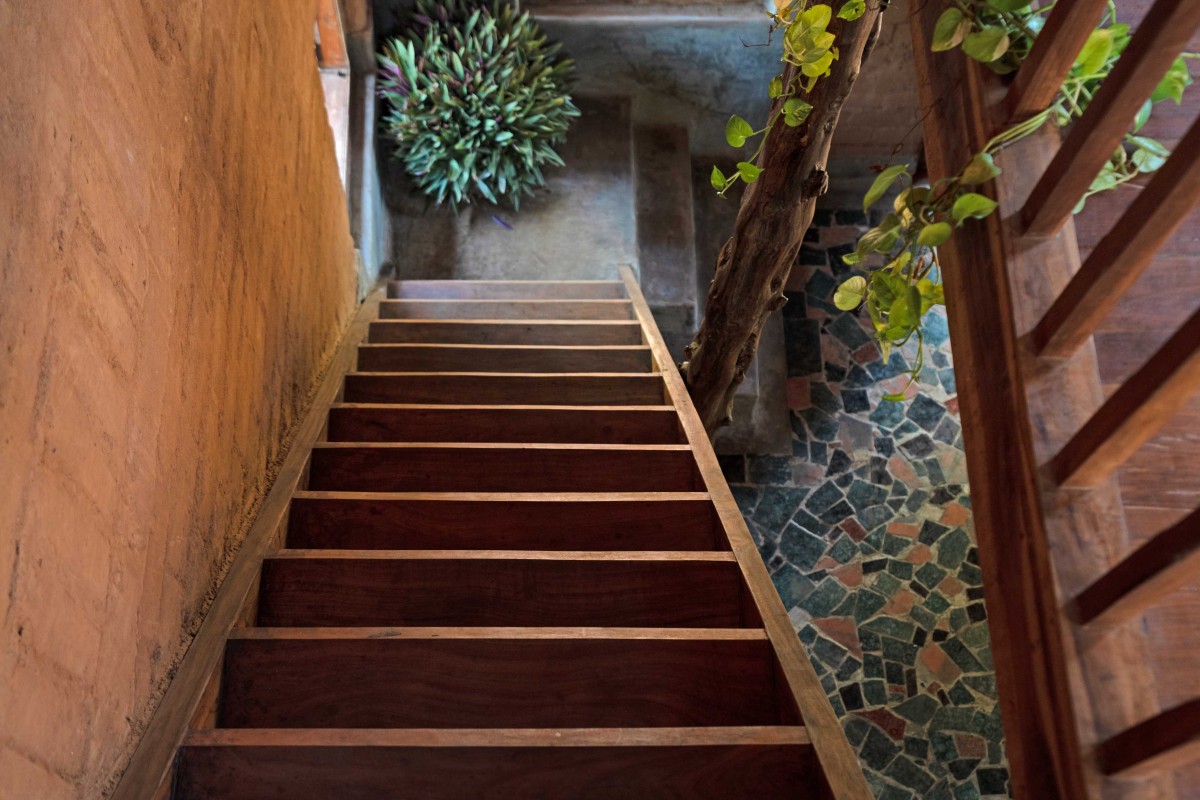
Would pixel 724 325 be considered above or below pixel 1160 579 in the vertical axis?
above

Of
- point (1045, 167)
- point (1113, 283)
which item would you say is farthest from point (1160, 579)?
point (1045, 167)

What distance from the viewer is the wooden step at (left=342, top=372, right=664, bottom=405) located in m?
3.64

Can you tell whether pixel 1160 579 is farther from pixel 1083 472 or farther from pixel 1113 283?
pixel 1113 283

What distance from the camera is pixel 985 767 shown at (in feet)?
17.7

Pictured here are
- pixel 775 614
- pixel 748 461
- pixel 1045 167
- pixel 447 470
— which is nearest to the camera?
pixel 1045 167

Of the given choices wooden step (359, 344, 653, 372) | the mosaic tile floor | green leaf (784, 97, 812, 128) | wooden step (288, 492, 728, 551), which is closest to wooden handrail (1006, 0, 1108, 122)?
green leaf (784, 97, 812, 128)

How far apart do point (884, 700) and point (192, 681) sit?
174 inches

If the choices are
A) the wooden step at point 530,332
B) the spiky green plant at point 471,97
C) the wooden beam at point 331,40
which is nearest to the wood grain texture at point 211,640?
the wooden step at point 530,332

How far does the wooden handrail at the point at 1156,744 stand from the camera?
970 millimetres

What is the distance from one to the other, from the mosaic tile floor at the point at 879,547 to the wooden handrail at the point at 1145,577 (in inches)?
178

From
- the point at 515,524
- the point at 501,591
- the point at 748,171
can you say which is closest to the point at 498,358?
the point at 515,524

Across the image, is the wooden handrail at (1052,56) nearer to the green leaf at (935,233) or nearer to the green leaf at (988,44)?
the green leaf at (988,44)

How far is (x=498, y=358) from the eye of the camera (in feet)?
13.0

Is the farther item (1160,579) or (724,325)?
(724,325)
